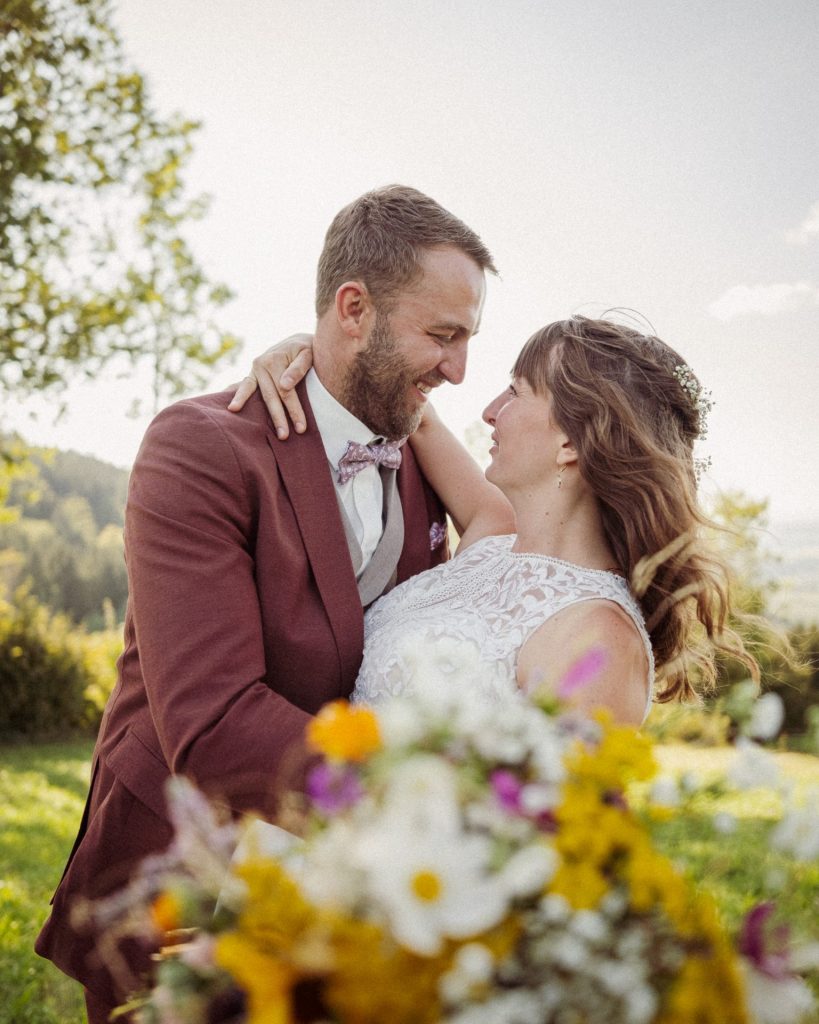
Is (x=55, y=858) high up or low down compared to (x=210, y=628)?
down

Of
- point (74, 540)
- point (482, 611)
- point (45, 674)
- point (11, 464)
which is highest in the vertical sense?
point (482, 611)

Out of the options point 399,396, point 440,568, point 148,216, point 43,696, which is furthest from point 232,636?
point 43,696

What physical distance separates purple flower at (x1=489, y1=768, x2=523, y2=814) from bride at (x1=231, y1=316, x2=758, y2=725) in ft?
5.18

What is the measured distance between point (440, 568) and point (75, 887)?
60.6 inches

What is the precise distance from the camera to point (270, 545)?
2.72 meters

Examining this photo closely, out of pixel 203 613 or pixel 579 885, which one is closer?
pixel 579 885

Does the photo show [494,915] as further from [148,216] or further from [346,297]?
[148,216]

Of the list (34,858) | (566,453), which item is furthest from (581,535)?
(34,858)

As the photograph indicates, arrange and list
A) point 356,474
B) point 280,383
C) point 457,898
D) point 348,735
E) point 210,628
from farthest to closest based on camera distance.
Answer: point 356,474
point 280,383
point 210,628
point 348,735
point 457,898

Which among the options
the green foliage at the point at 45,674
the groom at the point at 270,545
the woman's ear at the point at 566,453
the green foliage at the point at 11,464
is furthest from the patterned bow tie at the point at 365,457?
the green foliage at the point at 45,674

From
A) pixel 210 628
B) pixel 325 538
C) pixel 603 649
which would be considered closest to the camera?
pixel 603 649

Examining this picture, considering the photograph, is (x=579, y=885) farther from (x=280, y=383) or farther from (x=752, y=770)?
(x=280, y=383)

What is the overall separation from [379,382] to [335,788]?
2425 mm

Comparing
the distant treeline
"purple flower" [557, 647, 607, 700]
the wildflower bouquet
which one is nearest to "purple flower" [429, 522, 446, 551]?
"purple flower" [557, 647, 607, 700]
